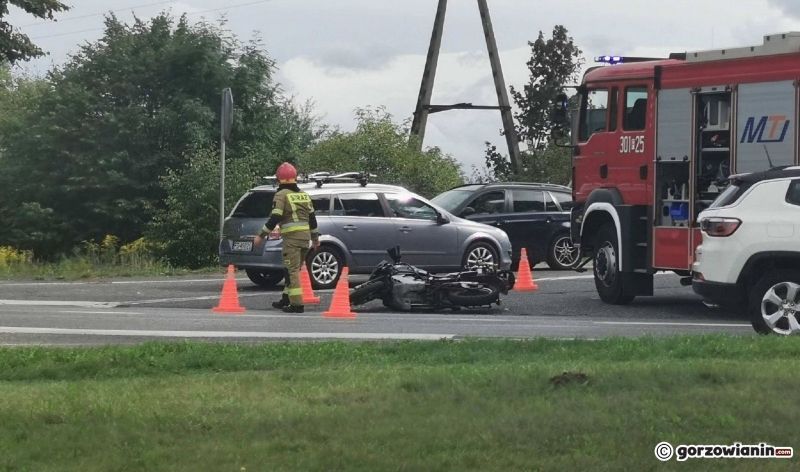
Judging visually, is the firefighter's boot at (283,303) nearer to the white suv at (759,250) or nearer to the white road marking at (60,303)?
the white road marking at (60,303)

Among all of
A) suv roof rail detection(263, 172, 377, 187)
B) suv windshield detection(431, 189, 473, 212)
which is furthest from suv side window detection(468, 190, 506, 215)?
suv roof rail detection(263, 172, 377, 187)

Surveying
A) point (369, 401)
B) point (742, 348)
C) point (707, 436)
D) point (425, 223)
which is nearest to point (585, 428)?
point (707, 436)

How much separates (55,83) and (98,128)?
2540mm

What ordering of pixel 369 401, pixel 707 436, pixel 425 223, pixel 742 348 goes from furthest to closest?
pixel 425 223 < pixel 742 348 < pixel 369 401 < pixel 707 436

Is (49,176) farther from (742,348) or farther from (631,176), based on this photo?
(742,348)

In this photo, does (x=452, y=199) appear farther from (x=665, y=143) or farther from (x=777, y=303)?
(x=777, y=303)

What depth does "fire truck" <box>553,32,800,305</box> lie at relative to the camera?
14945mm

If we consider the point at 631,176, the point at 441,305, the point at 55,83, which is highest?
the point at 55,83

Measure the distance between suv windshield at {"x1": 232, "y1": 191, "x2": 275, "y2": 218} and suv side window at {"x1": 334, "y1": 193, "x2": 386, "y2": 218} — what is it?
3.36ft

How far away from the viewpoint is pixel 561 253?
2464 cm

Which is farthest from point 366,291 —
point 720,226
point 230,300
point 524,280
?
point 720,226

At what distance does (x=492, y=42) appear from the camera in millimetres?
36188

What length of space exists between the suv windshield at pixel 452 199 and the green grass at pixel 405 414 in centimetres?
1385

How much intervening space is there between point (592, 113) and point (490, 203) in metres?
6.54
